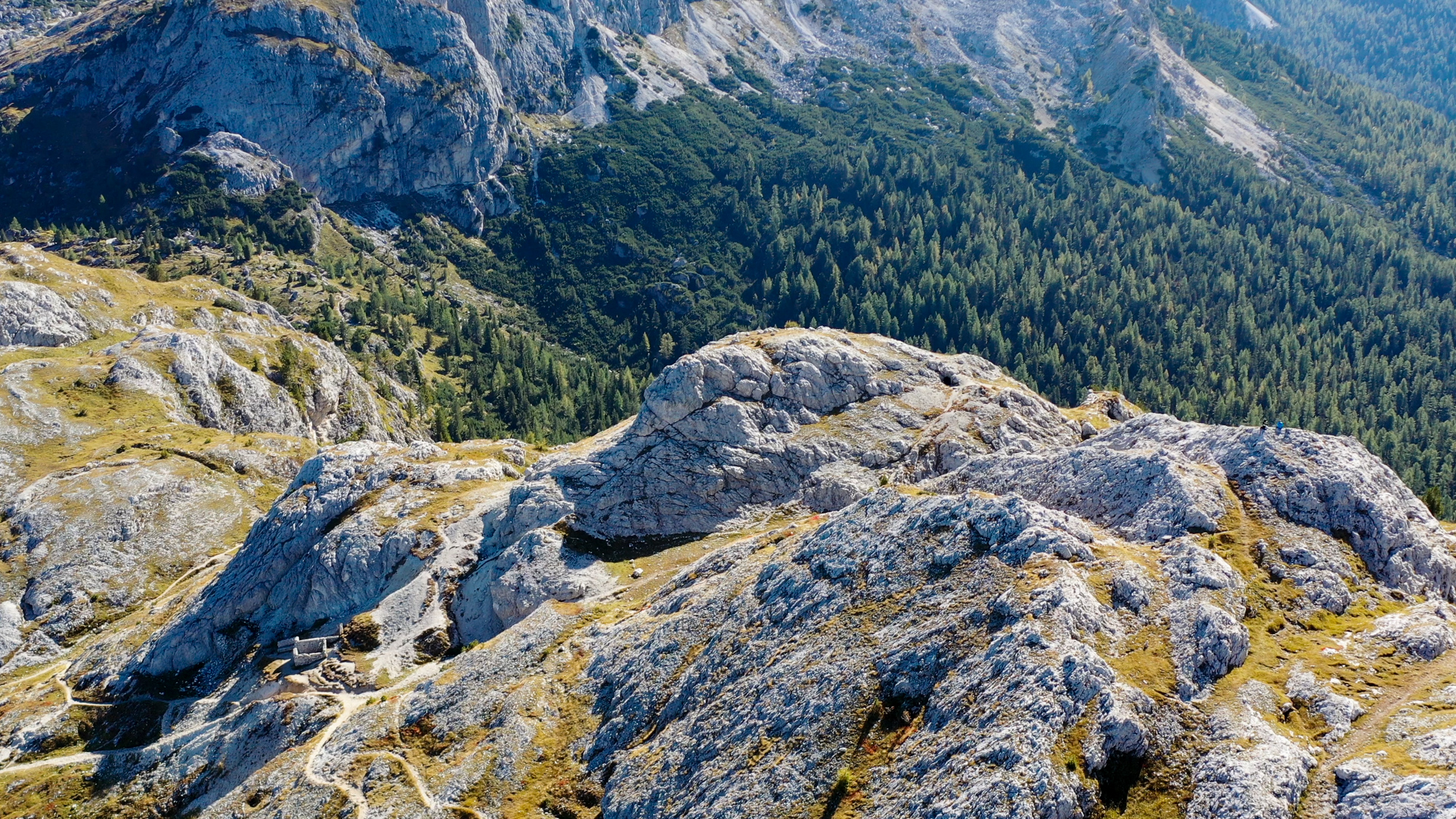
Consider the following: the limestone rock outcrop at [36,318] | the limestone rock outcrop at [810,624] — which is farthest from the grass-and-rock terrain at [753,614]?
the limestone rock outcrop at [36,318]

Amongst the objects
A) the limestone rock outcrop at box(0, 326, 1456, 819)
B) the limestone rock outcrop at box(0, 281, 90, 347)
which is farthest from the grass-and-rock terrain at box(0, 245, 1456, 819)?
the limestone rock outcrop at box(0, 281, 90, 347)

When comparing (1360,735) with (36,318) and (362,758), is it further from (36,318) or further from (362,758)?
(36,318)

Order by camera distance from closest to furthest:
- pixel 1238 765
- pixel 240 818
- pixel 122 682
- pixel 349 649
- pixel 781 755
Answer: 1. pixel 1238 765
2. pixel 781 755
3. pixel 240 818
4. pixel 349 649
5. pixel 122 682

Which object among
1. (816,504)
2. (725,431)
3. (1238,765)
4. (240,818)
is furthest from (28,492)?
(1238,765)

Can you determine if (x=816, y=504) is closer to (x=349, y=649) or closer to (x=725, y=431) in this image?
(x=725, y=431)

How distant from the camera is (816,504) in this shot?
93.7m

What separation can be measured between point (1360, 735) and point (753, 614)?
34.1 m

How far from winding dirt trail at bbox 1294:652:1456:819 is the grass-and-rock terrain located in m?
0.28

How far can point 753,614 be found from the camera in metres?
64.7

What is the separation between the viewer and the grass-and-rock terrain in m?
45.1

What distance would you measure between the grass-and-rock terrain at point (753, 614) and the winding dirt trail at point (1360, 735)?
0.91ft

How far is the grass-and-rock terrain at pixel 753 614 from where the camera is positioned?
45.1 m

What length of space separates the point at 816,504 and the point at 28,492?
101 m

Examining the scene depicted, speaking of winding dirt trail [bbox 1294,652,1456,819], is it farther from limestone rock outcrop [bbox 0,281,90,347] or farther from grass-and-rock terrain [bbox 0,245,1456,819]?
limestone rock outcrop [bbox 0,281,90,347]
